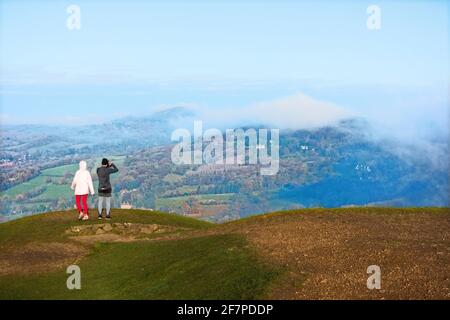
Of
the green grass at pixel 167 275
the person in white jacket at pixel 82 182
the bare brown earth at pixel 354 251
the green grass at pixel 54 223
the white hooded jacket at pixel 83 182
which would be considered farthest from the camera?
the green grass at pixel 54 223

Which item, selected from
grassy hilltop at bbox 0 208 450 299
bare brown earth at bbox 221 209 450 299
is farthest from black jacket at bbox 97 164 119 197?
bare brown earth at bbox 221 209 450 299

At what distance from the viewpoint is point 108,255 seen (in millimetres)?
37156

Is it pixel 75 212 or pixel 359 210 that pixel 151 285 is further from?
pixel 75 212

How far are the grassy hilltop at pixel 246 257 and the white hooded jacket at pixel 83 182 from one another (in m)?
3.35

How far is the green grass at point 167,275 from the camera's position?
26.0m

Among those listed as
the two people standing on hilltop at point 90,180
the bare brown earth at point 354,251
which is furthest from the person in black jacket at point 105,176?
the bare brown earth at point 354,251

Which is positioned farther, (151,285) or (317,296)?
(151,285)

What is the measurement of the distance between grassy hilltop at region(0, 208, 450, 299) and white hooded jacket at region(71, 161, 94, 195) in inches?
132

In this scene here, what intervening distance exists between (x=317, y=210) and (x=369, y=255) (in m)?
15.3

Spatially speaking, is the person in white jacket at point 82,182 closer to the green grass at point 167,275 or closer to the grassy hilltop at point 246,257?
the grassy hilltop at point 246,257

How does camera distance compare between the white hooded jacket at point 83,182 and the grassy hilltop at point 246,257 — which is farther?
the white hooded jacket at point 83,182

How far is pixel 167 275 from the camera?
29516 mm

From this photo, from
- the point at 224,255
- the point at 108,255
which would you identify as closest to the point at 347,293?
the point at 224,255

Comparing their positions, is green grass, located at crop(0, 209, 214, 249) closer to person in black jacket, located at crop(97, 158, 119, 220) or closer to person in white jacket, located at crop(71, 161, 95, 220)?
person in white jacket, located at crop(71, 161, 95, 220)
